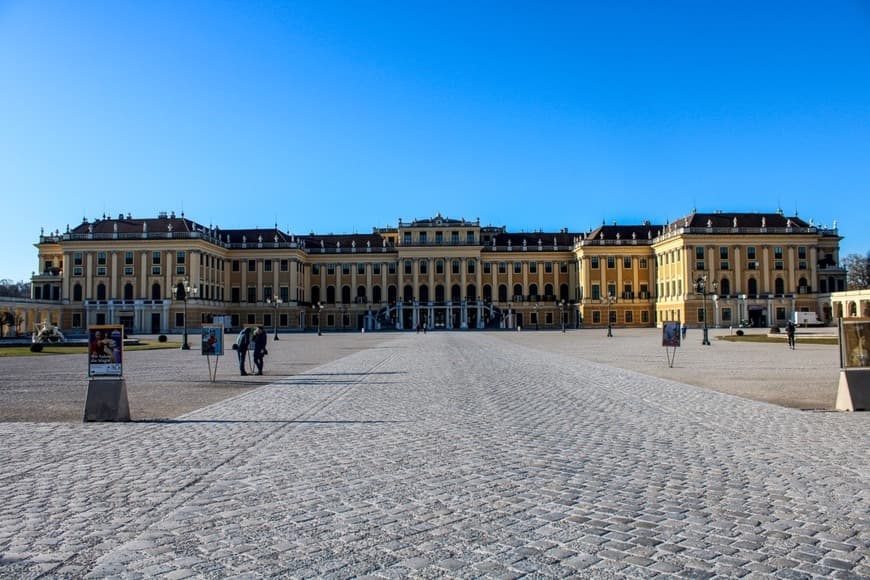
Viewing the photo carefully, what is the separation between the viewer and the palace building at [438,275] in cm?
7831

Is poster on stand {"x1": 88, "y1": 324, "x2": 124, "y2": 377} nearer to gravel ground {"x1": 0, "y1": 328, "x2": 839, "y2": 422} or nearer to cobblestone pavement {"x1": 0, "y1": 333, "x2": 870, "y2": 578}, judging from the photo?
gravel ground {"x1": 0, "y1": 328, "x2": 839, "y2": 422}

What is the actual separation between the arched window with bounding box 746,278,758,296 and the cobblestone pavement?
7305 centimetres

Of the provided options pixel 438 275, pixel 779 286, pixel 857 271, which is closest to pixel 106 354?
pixel 779 286

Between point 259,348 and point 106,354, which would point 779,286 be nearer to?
point 259,348

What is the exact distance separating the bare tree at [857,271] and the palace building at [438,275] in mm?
17927

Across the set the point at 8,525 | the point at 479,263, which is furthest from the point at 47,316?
the point at 8,525

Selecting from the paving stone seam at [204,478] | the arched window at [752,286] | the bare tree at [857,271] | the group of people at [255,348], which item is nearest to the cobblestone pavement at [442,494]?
the paving stone seam at [204,478]

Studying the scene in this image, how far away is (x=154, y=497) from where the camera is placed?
641 centimetres

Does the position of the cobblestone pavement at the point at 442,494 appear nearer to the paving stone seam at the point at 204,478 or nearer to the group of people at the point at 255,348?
the paving stone seam at the point at 204,478

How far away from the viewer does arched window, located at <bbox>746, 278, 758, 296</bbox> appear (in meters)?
78.8

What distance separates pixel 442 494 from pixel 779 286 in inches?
3234

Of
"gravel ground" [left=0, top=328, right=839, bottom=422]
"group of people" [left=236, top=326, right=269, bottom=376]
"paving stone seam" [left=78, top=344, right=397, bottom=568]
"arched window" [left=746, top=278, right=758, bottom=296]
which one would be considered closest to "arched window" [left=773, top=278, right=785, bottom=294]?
"arched window" [left=746, top=278, right=758, bottom=296]

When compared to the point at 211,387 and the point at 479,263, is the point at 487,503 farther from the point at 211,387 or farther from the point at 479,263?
the point at 479,263

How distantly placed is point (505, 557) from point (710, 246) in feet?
262
